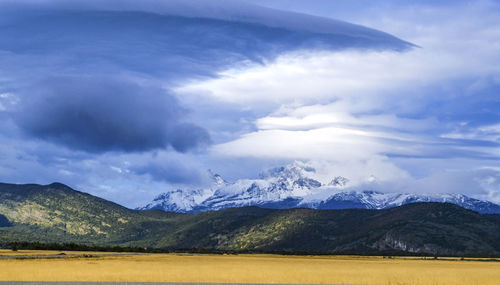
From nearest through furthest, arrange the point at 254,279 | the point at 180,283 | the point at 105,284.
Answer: the point at 105,284, the point at 180,283, the point at 254,279

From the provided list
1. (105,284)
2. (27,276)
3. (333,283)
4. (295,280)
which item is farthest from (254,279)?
(27,276)

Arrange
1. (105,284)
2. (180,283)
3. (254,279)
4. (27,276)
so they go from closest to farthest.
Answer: (105,284)
(180,283)
(27,276)
(254,279)

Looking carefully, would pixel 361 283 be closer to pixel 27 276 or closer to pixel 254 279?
pixel 254 279

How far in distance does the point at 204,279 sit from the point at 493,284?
34.6 metres

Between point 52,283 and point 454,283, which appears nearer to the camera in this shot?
point 52,283

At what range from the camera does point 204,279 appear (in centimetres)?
7681

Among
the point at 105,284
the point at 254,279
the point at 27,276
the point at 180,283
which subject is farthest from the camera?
the point at 254,279

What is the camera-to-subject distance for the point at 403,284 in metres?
70.5

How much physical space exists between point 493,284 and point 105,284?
45.0 meters

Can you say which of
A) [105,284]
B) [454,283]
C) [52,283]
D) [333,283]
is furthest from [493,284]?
[52,283]

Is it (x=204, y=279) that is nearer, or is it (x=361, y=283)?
(x=361, y=283)

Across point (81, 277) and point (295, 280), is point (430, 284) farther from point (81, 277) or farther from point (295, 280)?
point (81, 277)

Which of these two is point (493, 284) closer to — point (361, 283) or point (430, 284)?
point (430, 284)

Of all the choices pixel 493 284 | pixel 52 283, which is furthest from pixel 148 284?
pixel 493 284
